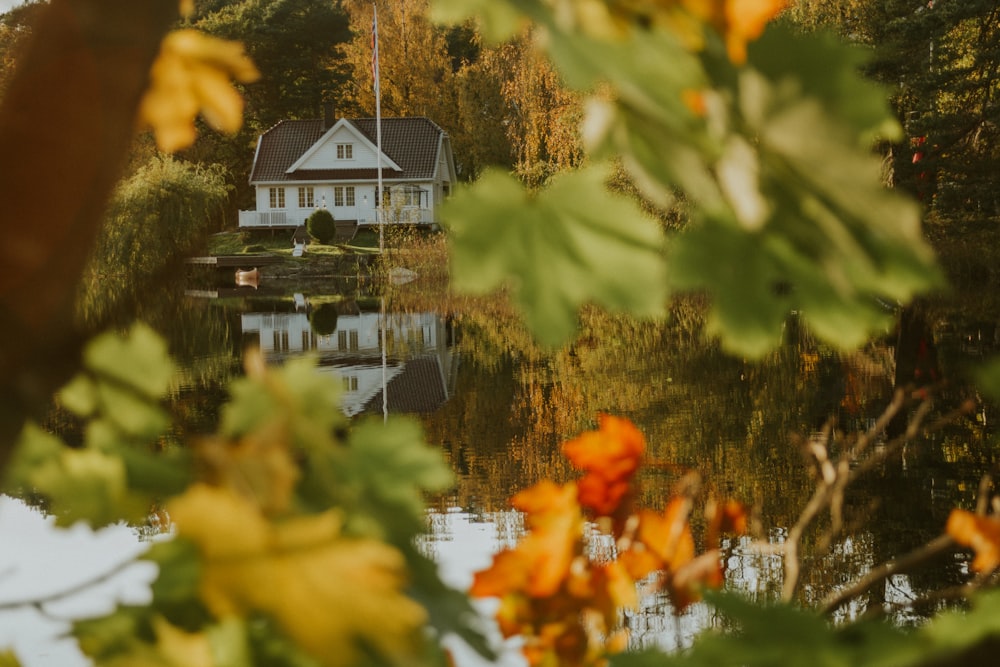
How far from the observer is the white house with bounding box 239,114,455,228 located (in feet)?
99.6

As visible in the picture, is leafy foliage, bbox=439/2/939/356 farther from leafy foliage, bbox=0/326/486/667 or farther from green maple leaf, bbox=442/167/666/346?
leafy foliage, bbox=0/326/486/667

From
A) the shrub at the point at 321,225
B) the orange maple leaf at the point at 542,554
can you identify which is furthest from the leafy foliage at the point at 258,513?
the shrub at the point at 321,225

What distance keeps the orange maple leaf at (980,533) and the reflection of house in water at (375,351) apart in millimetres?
6032

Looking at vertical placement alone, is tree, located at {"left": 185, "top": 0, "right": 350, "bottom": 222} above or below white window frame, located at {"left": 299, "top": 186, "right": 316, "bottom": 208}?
above

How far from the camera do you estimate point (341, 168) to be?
30828 mm

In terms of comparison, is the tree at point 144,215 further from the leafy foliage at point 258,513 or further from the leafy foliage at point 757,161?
the leafy foliage at point 757,161

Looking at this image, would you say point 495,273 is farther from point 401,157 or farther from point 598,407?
point 401,157

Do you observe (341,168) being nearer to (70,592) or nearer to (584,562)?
(584,562)

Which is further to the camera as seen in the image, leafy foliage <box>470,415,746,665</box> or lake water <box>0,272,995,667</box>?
lake water <box>0,272,995,667</box>

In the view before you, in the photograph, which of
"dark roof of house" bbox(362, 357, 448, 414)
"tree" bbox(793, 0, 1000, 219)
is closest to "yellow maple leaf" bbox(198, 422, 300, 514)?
"dark roof of house" bbox(362, 357, 448, 414)

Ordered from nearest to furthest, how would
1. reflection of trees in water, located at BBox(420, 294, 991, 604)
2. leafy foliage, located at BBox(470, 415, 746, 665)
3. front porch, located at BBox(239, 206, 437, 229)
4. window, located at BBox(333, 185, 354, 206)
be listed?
leafy foliage, located at BBox(470, 415, 746, 665)
reflection of trees in water, located at BBox(420, 294, 991, 604)
front porch, located at BBox(239, 206, 437, 229)
window, located at BBox(333, 185, 354, 206)

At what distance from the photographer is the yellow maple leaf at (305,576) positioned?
0.29 metres

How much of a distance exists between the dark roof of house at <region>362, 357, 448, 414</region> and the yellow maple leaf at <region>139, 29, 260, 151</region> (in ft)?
22.4

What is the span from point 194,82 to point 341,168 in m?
31.0
